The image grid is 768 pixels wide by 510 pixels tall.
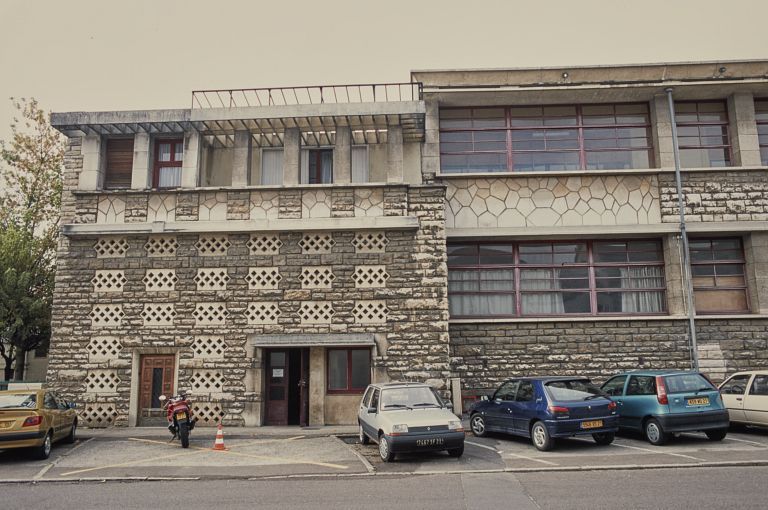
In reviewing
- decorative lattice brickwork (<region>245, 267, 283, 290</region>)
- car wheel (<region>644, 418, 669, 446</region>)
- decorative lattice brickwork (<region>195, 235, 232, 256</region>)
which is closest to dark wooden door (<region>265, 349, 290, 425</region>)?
decorative lattice brickwork (<region>245, 267, 283, 290</region>)

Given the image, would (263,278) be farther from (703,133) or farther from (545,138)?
(703,133)

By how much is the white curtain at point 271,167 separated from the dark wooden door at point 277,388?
5290mm

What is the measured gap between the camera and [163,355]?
16641 millimetres

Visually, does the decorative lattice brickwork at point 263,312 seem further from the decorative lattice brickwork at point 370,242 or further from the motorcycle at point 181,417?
the motorcycle at point 181,417

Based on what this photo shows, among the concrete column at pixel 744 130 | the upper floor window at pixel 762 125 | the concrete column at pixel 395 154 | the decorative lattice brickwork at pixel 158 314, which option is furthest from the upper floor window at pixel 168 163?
the upper floor window at pixel 762 125

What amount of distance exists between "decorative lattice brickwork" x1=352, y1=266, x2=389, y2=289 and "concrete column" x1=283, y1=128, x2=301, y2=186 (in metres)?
3.19

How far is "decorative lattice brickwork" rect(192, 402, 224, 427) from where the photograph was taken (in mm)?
16078

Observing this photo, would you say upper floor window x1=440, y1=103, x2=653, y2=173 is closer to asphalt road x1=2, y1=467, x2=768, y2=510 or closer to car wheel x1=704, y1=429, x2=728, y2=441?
car wheel x1=704, y1=429, x2=728, y2=441

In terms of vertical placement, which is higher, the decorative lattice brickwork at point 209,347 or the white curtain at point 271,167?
the white curtain at point 271,167

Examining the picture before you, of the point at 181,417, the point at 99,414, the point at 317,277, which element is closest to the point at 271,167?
the point at 317,277

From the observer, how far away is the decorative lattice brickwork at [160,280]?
55.2 feet

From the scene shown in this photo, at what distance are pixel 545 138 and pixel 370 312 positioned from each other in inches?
319

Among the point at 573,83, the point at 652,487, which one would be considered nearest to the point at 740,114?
the point at 573,83

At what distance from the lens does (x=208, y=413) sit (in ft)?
52.9
